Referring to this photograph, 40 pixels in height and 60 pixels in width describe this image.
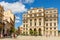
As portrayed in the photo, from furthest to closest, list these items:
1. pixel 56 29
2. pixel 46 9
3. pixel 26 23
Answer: pixel 26 23
pixel 46 9
pixel 56 29

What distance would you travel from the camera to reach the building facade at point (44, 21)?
82062 millimetres

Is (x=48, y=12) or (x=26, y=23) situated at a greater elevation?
(x=48, y=12)

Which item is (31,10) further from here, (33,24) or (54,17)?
(54,17)

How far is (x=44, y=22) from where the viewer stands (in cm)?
8494

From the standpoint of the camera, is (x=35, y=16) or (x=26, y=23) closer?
(x=35, y=16)

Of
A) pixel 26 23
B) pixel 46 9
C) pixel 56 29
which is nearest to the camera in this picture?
pixel 56 29

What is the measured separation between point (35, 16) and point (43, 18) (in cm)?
506

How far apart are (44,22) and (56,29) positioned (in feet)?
27.7

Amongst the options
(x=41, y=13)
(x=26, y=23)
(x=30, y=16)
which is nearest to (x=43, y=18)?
(x=41, y=13)

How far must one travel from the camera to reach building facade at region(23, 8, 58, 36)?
82062mm

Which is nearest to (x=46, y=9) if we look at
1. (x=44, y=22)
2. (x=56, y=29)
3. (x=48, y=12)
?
(x=48, y=12)

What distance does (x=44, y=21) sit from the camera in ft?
278

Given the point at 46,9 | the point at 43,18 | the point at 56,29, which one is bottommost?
the point at 56,29

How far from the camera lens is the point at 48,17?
278 ft
